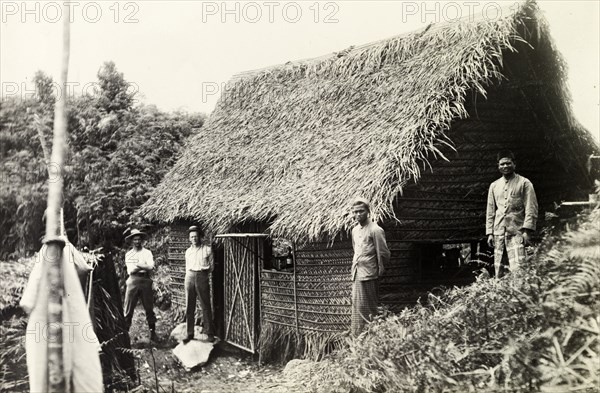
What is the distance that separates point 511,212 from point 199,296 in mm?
5782

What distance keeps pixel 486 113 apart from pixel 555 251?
4.02 m

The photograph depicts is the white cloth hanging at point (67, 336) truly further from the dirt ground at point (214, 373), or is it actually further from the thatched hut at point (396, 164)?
the thatched hut at point (396, 164)

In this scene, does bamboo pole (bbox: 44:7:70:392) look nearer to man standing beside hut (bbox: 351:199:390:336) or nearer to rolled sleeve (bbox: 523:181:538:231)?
man standing beside hut (bbox: 351:199:390:336)

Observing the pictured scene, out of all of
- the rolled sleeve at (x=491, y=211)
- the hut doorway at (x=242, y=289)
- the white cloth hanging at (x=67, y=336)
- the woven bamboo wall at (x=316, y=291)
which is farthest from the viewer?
the hut doorway at (x=242, y=289)

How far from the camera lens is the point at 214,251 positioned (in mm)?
11305

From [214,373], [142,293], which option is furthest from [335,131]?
[142,293]

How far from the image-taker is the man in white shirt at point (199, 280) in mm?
10273

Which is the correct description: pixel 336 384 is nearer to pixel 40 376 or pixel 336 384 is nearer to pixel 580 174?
pixel 40 376

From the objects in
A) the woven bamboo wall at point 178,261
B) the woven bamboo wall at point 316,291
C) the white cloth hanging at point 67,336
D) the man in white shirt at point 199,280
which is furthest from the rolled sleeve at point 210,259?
the white cloth hanging at point 67,336

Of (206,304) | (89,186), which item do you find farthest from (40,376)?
(89,186)

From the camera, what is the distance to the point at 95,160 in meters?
16.1

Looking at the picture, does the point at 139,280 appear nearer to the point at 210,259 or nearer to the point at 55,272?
the point at 210,259

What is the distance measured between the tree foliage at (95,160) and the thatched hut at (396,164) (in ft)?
17.0


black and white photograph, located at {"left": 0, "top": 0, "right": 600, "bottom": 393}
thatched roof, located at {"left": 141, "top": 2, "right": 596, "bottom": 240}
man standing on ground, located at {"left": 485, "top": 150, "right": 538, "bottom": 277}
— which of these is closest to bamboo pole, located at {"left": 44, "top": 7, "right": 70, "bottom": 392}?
black and white photograph, located at {"left": 0, "top": 0, "right": 600, "bottom": 393}
